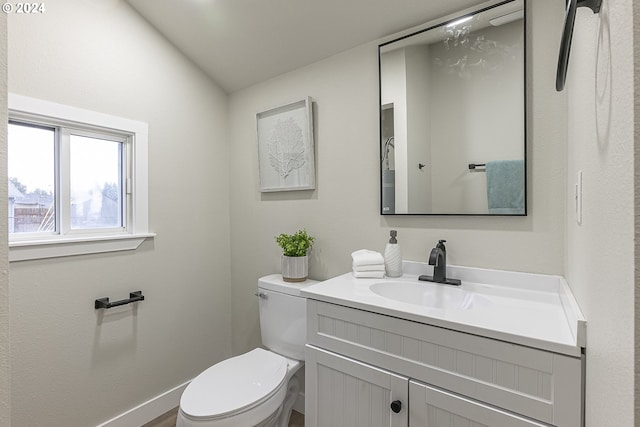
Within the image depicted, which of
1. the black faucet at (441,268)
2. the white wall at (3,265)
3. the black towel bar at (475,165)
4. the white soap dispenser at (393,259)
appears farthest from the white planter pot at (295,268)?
the white wall at (3,265)

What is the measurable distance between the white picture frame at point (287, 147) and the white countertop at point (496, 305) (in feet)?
2.39

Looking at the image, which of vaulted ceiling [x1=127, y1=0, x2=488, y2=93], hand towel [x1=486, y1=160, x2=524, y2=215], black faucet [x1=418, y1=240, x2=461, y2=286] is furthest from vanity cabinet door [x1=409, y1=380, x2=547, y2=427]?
vaulted ceiling [x1=127, y1=0, x2=488, y2=93]

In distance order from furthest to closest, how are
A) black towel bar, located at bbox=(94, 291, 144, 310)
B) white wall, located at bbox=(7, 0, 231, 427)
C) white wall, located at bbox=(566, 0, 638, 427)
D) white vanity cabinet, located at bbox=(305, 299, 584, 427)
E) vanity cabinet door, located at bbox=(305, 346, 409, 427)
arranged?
black towel bar, located at bbox=(94, 291, 144, 310) → white wall, located at bbox=(7, 0, 231, 427) → vanity cabinet door, located at bbox=(305, 346, 409, 427) → white vanity cabinet, located at bbox=(305, 299, 584, 427) → white wall, located at bbox=(566, 0, 638, 427)

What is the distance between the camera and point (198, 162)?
2158mm

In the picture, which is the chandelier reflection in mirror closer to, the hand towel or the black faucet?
the hand towel

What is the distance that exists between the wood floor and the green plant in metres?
0.96

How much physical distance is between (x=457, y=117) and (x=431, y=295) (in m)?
0.77

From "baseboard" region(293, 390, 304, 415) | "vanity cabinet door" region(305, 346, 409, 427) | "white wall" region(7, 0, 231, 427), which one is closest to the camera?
"vanity cabinet door" region(305, 346, 409, 427)

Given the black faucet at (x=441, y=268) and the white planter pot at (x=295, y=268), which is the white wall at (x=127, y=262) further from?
the black faucet at (x=441, y=268)

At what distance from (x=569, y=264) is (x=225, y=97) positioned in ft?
7.24

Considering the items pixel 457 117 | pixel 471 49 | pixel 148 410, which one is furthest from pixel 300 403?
pixel 471 49

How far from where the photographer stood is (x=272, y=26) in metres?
1.73

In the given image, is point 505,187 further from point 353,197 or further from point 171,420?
point 171,420

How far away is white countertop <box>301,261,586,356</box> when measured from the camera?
0.84 meters
